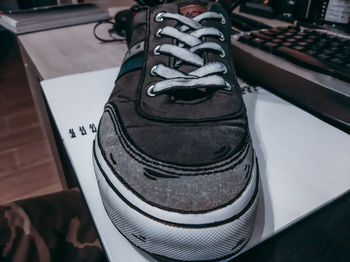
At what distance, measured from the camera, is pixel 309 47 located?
53cm

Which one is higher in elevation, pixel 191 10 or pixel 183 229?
pixel 191 10

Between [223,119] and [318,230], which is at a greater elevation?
[223,119]

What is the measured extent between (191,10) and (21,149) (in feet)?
4.07

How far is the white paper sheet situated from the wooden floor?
0.81 m

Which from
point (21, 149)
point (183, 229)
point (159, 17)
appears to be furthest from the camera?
point (21, 149)

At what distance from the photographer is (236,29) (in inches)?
29.2

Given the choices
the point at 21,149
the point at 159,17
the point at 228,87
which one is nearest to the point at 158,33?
the point at 159,17

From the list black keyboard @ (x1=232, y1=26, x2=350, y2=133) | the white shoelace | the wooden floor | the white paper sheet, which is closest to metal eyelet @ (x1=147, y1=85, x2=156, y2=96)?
the white shoelace

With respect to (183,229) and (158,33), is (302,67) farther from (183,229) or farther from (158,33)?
(183,229)

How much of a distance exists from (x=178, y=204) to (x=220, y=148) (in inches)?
3.0

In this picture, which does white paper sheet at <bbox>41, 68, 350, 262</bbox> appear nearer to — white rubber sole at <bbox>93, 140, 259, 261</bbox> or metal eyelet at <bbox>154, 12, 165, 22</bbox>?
white rubber sole at <bbox>93, 140, 259, 261</bbox>

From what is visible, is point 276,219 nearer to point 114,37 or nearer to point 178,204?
point 178,204

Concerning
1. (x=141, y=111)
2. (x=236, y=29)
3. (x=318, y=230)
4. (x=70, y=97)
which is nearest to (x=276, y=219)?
(x=318, y=230)

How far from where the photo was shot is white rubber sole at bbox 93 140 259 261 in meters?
0.25
